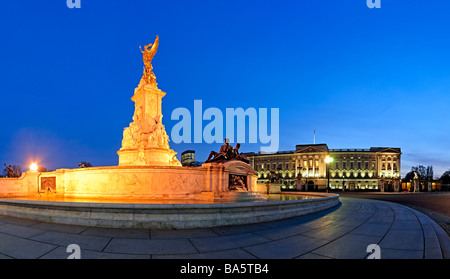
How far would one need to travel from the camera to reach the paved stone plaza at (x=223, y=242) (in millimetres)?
4820

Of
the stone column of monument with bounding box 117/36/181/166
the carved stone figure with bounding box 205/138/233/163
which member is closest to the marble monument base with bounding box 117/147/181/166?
the stone column of monument with bounding box 117/36/181/166

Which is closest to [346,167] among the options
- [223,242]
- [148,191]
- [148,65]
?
[148,65]

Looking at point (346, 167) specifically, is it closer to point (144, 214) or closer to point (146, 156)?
point (146, 156)

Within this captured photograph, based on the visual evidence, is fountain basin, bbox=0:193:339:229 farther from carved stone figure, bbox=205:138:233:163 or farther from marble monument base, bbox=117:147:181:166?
marble monument base, bbox=117:147:181:166

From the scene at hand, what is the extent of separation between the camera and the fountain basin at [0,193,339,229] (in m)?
7.05

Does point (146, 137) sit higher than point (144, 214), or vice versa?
point (146, 137)

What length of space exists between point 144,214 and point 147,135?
Result: 1403 cm

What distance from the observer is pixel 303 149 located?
339 ft

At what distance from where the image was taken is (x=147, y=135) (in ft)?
66.4

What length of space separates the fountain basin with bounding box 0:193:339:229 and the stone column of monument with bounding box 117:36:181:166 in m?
10.7

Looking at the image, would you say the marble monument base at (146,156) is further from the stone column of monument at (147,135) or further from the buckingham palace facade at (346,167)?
the buckingham palace facade at (346,167)

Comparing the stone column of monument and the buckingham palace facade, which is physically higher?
the stone column of monument
